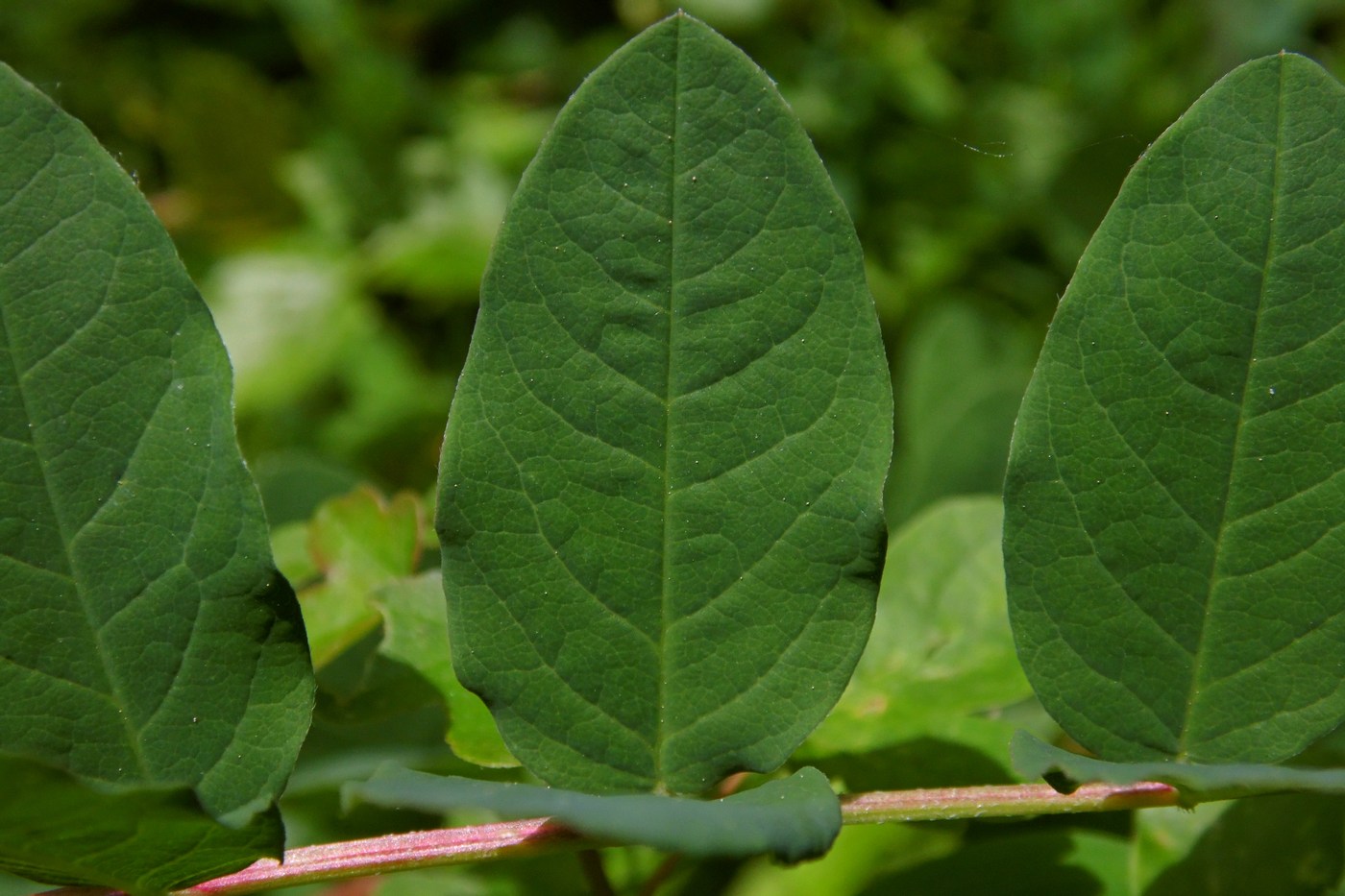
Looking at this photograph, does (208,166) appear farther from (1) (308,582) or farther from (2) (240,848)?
(2) (240,848)

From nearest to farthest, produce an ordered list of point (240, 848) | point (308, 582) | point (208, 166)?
point (240, 848) < point (308, 582) < point (208, 166)

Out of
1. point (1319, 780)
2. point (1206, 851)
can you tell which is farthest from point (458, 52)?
point (1319, 780)

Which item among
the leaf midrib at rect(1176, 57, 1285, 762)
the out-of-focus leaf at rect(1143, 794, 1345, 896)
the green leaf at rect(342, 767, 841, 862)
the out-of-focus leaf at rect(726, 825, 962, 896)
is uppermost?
the leaf midrib at rect(1176, 57, 1285, 762)

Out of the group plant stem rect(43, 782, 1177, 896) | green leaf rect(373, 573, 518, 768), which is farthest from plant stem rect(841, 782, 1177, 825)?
green leaf rect(373, 573, 518, 768)

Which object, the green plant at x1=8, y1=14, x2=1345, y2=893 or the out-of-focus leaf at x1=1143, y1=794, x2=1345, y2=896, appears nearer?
the green plant at x1=8, y1=14, x2=1345, y2=893

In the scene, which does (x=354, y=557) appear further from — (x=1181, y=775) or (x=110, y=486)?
(x=1181, y=775)

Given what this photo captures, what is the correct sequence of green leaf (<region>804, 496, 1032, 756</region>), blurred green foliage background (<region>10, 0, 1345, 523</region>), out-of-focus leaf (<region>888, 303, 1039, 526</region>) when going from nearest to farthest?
green leaf (<region>804, 496, 1032, 756</region>) → out-of-focus leaf (<region>888, 303, 1039, 526</region>) → blurred green foliage background (<region>10, 0, 1345, 523</region>)

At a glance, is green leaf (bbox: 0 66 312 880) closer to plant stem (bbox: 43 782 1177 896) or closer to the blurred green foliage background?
plant stem (bbox: 43 782 1177 896)

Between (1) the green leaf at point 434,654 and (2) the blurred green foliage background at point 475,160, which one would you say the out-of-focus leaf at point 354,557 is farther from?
(2) the blurred green foliage background at point 475,160
